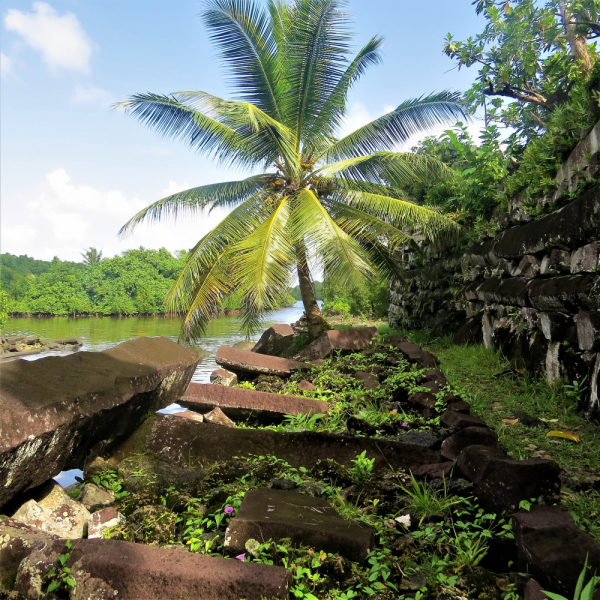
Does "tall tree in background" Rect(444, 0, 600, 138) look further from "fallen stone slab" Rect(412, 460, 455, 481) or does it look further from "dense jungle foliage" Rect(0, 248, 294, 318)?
"dense jungle foliage" Rect(0, 248, 294, 318)

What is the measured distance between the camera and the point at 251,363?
646cm

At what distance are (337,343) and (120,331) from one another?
43.8 feet

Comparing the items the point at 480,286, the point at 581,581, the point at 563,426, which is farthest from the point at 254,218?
the point at 581,581

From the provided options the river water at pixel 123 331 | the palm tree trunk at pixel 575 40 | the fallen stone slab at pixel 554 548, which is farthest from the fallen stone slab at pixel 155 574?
the palm tree trunk at pixel 575 40

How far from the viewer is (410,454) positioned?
299 centimetres

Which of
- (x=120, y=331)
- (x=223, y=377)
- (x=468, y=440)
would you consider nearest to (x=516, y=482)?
(x=468, y=440)

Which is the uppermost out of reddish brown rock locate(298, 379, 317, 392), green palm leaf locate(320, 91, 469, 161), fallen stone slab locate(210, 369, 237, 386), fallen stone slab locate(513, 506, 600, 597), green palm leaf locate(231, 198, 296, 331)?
green palm leaf locate(320, 91, 469, 161)

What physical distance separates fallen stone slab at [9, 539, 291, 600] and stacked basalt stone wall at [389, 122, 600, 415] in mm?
3022

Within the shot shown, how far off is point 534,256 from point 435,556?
3952 millimetres

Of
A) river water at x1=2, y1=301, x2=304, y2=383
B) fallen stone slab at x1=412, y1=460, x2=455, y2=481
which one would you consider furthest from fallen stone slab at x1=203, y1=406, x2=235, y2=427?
river water at x1=2, y1=301, x2=304, y2=383

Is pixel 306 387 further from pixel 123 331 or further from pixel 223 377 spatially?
pixel 123 331

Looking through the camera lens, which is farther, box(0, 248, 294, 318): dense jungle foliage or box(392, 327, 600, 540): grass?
box(0, 248, 294, 318): dense jungle foliage

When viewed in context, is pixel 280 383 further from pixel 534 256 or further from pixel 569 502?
pixel 569 502

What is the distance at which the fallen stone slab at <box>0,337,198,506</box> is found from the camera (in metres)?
2.23
